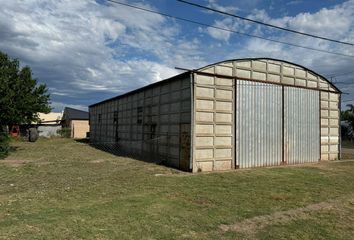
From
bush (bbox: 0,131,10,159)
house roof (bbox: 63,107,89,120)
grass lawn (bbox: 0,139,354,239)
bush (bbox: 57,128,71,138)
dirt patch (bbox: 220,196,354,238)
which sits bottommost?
dirt patch (bbox: 220,196,354,238)

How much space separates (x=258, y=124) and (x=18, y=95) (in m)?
14.8

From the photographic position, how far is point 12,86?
20062 millimetres

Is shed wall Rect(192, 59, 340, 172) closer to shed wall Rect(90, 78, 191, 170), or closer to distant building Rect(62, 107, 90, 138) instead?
shed wall Rect(90, 78, 191, 170)

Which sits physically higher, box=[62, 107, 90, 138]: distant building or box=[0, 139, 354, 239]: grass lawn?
box=[62, 107, 90, 138]: distant building

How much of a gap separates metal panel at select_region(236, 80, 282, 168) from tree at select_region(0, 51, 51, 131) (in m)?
13.8

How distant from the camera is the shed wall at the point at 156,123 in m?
13.8

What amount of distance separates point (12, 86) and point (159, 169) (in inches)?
488

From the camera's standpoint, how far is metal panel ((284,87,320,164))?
16.2 meters

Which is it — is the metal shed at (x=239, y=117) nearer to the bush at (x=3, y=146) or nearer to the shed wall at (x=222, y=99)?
the shed wall at (x=222, y=99)

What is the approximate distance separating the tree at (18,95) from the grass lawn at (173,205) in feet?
27.4

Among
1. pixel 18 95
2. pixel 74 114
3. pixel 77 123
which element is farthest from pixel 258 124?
pixel 74 114

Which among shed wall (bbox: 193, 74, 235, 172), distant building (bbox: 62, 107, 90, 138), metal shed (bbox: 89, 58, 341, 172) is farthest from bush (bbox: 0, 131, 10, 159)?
distant building (bbox: 62, 107, 90, 138)

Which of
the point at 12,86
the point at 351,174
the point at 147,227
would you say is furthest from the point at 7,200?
the point at 12,86

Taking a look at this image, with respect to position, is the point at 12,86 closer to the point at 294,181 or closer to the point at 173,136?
the point at 173,136
